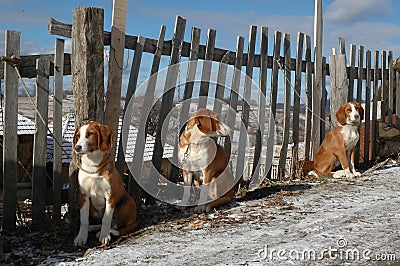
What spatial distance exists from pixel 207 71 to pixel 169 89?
767 millimetres

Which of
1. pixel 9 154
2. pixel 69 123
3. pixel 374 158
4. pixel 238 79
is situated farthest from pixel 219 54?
pixel 69 123

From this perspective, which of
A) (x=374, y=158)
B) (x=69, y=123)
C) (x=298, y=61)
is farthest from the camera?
(x=69, y=123)

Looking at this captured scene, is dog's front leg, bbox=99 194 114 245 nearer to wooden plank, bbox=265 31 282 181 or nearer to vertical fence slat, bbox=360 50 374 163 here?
wooden plank, bbox=265 31 282 181

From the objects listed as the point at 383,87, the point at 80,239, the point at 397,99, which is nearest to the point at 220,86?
the point at 80,239

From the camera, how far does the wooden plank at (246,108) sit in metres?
7.56

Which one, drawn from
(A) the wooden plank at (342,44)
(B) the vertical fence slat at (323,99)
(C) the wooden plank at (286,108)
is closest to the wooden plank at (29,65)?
(C) the wooden plank at (286,108)

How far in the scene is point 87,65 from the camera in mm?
5359

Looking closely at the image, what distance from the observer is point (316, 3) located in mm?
9070

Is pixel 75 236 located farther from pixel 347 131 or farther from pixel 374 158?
pixel 374 158

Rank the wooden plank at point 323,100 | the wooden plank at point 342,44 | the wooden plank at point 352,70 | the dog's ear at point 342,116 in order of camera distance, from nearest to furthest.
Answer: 1. the dog's ear at point 342,116
2. the wooden plank at point 323,100
3. the wooden plank at point 342,44
4. the wooden plank at point 352,70

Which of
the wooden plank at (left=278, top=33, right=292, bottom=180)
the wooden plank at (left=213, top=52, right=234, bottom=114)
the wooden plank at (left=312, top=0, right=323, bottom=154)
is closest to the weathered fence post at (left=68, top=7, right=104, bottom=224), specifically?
the wooden plank at (left=213, top=52, right=234, bottom=114)

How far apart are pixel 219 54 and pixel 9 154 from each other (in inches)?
132

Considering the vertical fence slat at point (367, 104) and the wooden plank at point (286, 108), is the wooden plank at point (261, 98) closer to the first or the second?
the wooden plank at point (286, 108)

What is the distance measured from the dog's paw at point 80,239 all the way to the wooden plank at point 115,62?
120 cm
